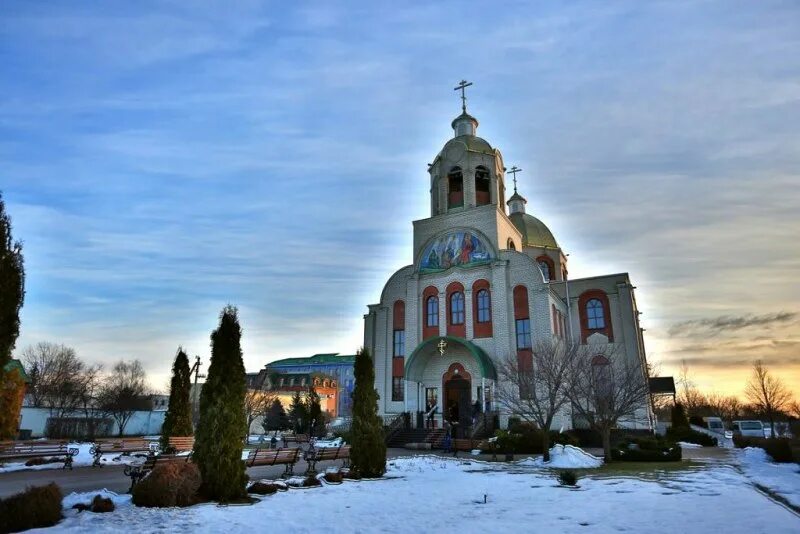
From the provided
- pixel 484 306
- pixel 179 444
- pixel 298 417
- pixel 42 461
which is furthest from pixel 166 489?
pixel 298 417

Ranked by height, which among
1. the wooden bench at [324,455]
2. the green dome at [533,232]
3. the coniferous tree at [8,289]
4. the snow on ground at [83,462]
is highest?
the green dome at [533,232]

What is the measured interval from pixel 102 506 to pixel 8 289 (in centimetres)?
444

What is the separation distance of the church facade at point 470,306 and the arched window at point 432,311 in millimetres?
74

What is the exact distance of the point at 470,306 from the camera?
34.6m

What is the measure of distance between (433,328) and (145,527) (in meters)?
28.1

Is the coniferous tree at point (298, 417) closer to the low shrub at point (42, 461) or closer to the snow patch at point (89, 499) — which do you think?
the low shrub at point (42, 461)

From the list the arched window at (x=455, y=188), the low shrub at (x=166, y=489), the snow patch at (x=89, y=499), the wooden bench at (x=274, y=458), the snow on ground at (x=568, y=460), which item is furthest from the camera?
the arched window at (x=455, y=188)

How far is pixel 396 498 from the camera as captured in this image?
1182 cm

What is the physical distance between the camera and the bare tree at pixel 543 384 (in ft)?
71.4

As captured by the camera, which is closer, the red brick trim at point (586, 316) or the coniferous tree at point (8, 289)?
the coniferous tree at point (8, 289)

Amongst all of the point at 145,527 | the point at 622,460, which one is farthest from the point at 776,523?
the point at 622,460

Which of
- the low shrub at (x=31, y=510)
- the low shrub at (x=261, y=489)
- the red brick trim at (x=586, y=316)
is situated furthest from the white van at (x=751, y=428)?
the low shrub at (x=31, y=510)

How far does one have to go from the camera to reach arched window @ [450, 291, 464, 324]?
35.1m

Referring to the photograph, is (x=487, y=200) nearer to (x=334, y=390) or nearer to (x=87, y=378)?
(x=87, y=378)
